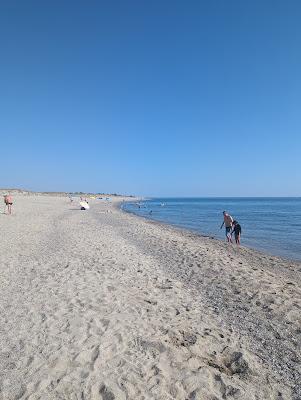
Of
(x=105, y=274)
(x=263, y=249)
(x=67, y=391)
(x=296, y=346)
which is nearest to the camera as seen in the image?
(x=67, y=391)

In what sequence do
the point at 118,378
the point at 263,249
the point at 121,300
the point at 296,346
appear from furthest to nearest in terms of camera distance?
the point at 263,249 → the point at 121,300 → the point at 296,346 → the point at 118,378

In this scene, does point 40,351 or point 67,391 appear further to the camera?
point 40,351

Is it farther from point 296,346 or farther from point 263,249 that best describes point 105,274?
point 263,249

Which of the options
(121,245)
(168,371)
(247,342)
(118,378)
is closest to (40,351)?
(118,378)

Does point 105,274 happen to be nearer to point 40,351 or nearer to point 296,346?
point 40,351

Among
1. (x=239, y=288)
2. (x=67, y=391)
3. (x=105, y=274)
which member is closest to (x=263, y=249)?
(x=239, y=288)

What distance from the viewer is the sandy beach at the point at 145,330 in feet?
14.6

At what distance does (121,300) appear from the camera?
751 cm

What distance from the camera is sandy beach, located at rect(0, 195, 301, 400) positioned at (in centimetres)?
445

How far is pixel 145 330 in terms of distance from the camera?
598cm

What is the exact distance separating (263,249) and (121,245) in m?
8.19

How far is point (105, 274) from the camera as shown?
9695 mm

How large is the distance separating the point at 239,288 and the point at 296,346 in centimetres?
334

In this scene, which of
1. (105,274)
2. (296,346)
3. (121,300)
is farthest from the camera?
(105,274)
